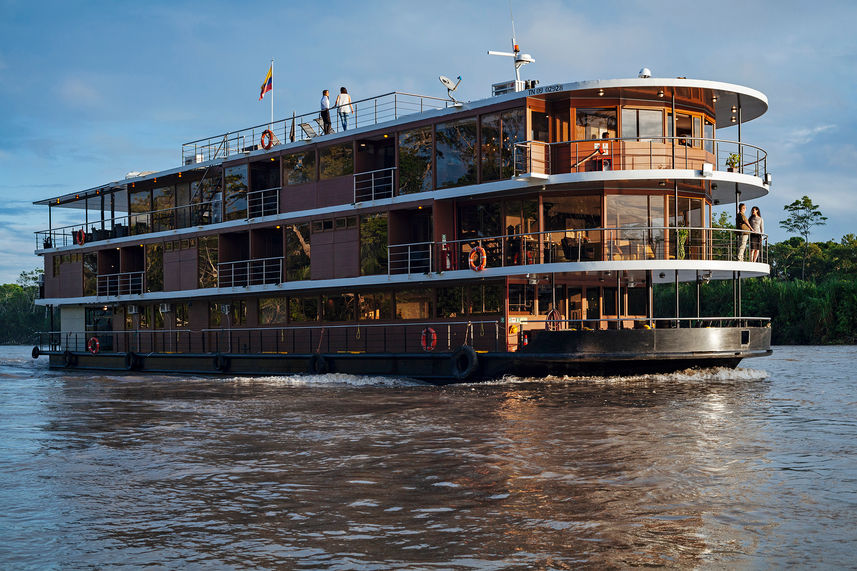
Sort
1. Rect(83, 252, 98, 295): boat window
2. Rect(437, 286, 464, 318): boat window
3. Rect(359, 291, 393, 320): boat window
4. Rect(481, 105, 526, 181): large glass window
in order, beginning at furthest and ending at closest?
Rect(83, 252, 98, 295): boat window, Rect(359, 291, 393, 320): boat window, Rect(437, 286, 464, 318): boat window, Rect(481, 105, 526, 181): large glass window

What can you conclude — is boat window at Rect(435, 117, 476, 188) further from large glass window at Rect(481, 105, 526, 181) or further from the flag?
the flag

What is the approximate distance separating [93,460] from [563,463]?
6.30m

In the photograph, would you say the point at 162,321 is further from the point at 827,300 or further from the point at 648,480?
Result: the point at 827,300

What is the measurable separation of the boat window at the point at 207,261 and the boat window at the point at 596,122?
43.9ft

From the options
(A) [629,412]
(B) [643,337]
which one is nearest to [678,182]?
(B) [643,337]

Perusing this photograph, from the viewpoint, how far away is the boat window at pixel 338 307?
26.0 meters

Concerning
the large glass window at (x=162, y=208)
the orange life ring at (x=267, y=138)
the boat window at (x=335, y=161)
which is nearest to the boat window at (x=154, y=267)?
the large glass window at (x=162, y=208)

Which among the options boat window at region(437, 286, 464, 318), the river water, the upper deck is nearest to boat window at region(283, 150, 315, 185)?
the upper deck

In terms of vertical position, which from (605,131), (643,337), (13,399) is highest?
(605,131)

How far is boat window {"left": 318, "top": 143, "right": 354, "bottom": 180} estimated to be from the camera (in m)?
25.8

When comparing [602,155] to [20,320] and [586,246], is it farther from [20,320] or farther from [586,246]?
[20,320]

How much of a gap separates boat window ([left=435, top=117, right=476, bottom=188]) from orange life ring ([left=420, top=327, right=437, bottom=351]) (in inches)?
151

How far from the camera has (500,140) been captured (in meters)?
22.2

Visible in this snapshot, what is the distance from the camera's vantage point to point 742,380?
2328cm
